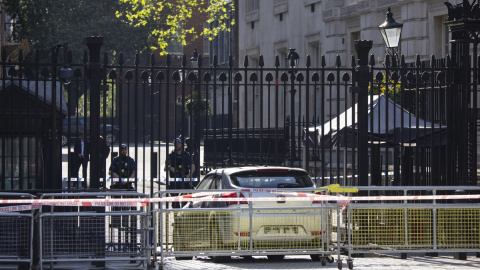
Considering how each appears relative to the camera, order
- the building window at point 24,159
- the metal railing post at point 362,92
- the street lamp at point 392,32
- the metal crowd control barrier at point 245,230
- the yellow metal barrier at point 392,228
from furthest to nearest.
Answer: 1. the street lamp at point 392,32
2. the building window at point 24,159
3. the metal railing post at point 362,92
4. the yellow metal barrier at point 392,228
5. the metal crowd control barrier at point 245,230

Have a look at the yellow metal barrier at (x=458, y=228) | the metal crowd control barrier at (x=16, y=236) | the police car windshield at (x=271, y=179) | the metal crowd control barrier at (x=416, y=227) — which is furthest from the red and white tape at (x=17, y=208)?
the yellow metal barrier at (x=458, y=228)

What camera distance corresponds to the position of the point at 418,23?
28.6 m

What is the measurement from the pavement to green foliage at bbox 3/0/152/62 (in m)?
43.4

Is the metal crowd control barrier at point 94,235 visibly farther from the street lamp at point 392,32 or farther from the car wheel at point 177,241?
the street lamp at point 392,32

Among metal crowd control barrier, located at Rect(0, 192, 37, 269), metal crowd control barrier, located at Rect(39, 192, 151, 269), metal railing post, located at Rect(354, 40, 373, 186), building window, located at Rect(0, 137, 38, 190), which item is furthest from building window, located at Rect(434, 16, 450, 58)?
metal crowd control barrier, located at Rect(0, 192, 37, 269)

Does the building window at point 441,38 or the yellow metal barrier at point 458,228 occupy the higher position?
the building window at point 441,38

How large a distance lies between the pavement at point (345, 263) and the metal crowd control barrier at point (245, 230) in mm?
326

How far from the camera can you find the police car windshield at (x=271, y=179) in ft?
46.6

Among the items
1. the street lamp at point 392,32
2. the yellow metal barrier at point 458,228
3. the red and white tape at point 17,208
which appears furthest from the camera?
the street lamp at point 392,32

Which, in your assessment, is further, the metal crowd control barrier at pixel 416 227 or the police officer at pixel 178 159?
the police officer at pixel 178 159

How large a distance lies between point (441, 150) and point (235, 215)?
4151mm

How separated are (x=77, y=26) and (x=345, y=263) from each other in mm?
48340

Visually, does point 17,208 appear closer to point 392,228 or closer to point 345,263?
point 345,263

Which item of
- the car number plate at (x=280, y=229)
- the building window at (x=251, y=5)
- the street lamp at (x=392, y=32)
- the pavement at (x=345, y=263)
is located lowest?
the pavement at (x=345, y=263)
